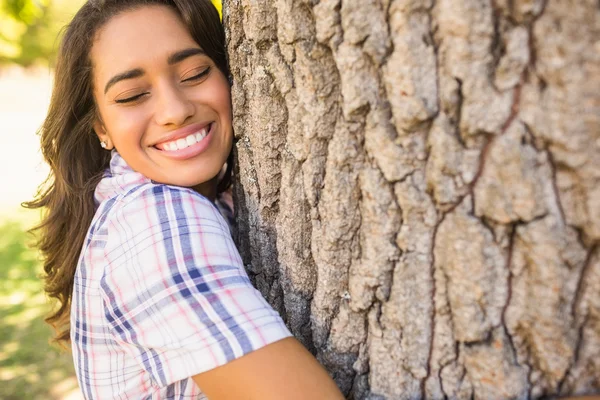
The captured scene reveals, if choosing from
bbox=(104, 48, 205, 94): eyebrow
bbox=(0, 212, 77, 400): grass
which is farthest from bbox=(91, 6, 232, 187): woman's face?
bbox=(0, 212, 77, 400): grass

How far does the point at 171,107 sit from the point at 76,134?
0.62 meters

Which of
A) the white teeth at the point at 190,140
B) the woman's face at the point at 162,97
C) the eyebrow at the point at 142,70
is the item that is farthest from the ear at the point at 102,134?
the white teeth at the point at 190,140

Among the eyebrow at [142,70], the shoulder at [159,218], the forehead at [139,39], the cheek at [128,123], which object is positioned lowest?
the shoulder at [159,218]

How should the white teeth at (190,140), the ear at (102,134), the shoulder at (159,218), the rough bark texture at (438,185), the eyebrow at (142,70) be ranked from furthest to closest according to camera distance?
the ear at (102,134)
the white teeth at (190,140)
the eyebrow at (142,70)
the shoulder at (159,218)
the rough bark texture at (438,185)

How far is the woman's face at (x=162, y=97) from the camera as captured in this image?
5.69 feet

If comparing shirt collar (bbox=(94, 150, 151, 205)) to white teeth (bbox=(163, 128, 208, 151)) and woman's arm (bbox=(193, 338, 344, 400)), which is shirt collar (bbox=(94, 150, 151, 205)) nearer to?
white teeth (bbox=(163, 128, 208, 151))

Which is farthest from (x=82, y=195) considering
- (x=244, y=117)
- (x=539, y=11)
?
(x=539, y=11)

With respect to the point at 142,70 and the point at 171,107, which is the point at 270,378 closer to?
the point at 171,107

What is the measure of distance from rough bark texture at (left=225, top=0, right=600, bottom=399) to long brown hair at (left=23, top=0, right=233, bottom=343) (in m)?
0.36

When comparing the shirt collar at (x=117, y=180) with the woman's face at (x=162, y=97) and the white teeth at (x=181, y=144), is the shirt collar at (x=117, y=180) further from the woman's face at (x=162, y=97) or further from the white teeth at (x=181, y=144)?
the white teeth at (x=181, y=144)

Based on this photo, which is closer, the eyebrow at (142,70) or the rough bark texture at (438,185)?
the rough bark texture at (438,185)

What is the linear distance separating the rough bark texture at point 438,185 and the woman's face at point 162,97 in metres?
0.27

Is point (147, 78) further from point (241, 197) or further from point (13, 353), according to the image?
point (13, 353)

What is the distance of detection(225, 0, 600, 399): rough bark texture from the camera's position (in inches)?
41.3
